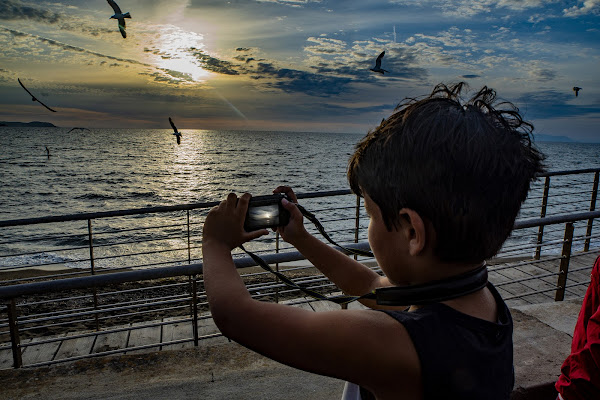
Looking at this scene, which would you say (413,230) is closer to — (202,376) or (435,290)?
(435,290)

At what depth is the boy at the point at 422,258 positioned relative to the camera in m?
0.73

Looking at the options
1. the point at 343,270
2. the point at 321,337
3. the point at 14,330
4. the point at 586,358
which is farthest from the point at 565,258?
the point at 14,330

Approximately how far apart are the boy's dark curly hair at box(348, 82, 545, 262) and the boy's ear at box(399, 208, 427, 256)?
0.05ft

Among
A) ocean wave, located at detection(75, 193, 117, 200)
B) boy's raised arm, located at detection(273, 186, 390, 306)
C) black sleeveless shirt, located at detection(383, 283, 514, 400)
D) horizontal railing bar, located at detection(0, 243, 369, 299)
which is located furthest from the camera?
ocean wave, located at detection(75, 193, 117, 200)

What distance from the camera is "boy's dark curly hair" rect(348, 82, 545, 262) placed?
0.77 m

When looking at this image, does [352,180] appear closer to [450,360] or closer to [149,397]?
[450,360]

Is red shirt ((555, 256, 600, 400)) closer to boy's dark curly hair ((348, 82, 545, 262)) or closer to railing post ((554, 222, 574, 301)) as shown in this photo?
boy's dark curly hair ((348, 82, 545, 262))

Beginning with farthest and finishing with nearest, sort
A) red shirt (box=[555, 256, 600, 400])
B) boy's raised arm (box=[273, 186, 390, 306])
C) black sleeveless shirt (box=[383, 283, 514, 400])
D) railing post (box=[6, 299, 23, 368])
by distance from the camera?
1. railing post (box=[6, 299, 23, 368])
2. boy's raised arm (box=[273, 186, 390, 306])
3. red shirt (box=[555, 256, 600, 400])
4. black sleeveless shirt (box=[383, 283, 514, 400])

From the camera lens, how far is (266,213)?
1.00 m

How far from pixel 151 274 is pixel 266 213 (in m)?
1.36

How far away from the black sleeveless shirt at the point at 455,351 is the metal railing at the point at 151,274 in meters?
1.00

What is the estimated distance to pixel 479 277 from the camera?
2.70 ft

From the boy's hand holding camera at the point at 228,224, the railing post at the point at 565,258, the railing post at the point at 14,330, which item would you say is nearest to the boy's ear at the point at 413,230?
the boy's hand holding camera at the point at 228,224

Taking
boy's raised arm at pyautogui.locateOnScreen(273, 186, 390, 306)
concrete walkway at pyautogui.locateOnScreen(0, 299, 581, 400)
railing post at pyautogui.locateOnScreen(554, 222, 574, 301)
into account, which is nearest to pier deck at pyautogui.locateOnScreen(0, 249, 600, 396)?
concrete walkway at pyautogui.locateOnScreen(0, 299, 581, 400)
